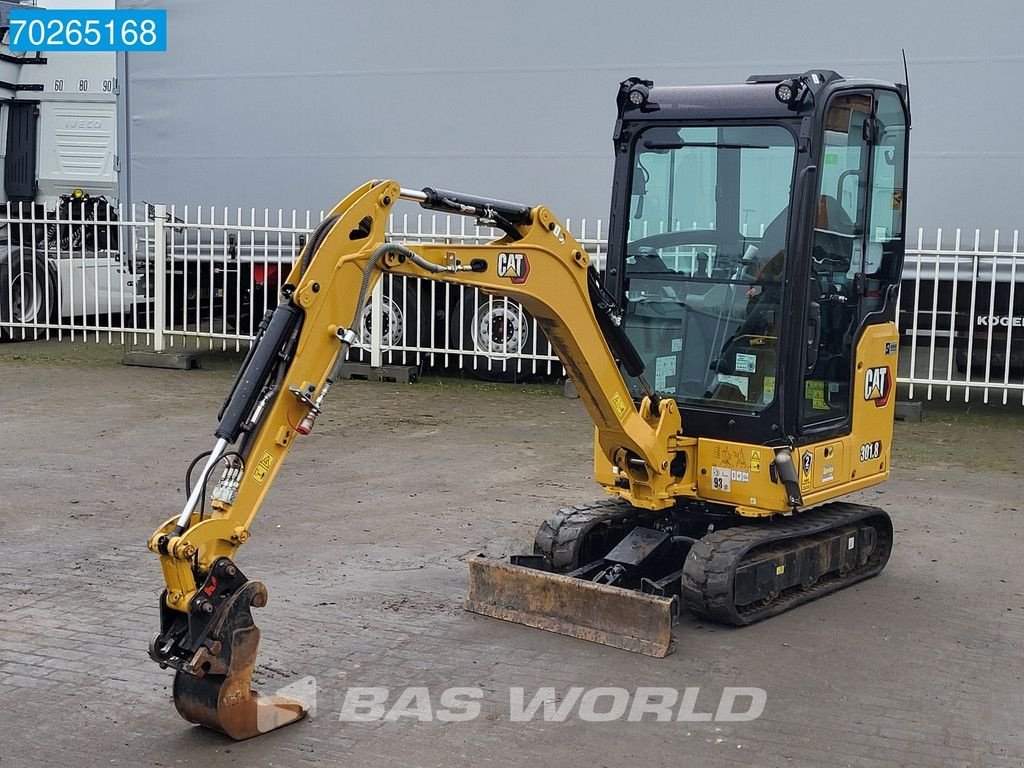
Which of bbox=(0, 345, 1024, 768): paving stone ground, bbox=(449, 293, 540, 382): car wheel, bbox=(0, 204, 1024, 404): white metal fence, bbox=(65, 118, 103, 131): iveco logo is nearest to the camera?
bbox=(0, 345, 1024, 768): paving stone ground

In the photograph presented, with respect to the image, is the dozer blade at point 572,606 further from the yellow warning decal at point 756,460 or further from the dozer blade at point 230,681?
the dozer blade at point 230,681

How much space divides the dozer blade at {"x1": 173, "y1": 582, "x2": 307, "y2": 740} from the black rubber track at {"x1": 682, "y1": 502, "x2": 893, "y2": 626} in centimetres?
226

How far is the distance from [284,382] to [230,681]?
1.20 m

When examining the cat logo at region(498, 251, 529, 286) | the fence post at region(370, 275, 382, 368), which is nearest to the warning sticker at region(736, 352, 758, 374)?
the cat logo at region(498, 251, 529, 286)

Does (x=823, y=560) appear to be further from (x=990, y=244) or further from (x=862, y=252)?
(x=990, y=244)

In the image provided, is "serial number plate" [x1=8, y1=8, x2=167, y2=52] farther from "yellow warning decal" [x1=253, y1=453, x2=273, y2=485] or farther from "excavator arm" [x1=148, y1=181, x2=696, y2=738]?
"yellow warning decal" [x1=253, y1=453, x2=273, y2=485]

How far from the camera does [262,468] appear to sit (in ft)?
18.0

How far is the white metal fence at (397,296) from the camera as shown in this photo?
13.0 meters

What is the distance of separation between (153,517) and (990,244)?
826 cm

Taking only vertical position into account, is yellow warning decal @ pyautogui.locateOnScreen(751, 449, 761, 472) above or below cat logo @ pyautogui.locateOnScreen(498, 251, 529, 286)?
below

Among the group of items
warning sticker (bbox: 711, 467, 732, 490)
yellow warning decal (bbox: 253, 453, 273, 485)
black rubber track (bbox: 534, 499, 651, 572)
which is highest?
yellow warning decal (bbox: 253, 453, 273, 485)

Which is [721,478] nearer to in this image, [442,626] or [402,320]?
[442,626]

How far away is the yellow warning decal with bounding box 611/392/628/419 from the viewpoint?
6.85 meters

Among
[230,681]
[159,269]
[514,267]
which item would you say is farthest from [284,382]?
[159,269]
